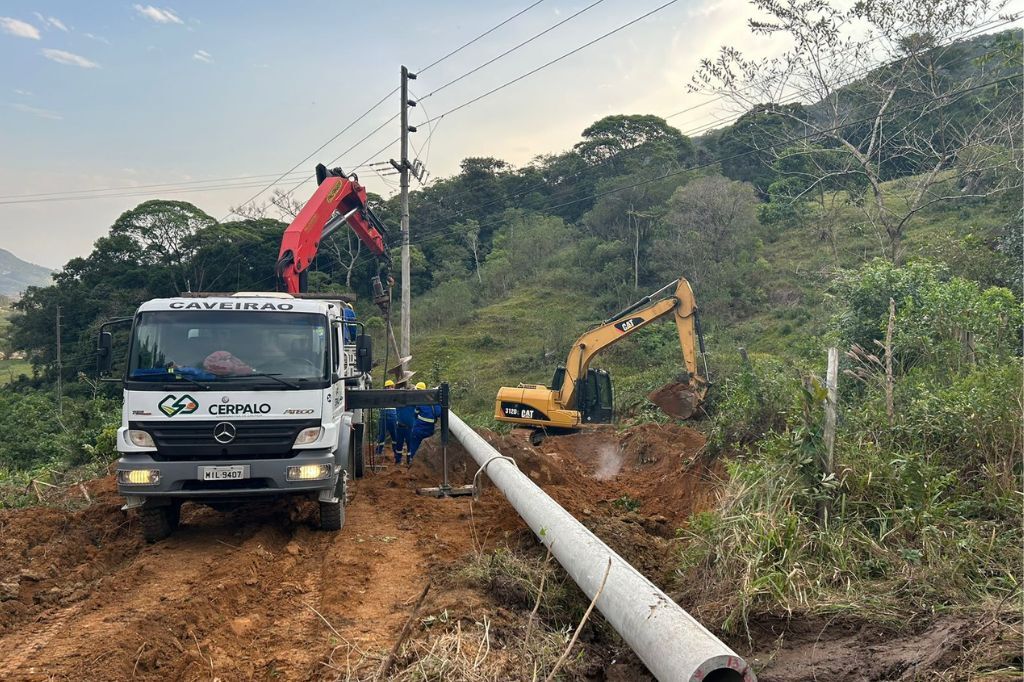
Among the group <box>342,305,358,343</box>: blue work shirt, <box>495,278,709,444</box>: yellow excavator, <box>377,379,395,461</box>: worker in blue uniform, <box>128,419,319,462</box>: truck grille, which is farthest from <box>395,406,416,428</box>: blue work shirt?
<box>495,278,709,444</box>: yellow excavator

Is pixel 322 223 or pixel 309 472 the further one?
pixel 322 223

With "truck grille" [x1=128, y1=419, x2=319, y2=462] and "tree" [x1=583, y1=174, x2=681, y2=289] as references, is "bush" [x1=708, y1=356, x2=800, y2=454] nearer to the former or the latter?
"truck grille" [x1=128, y1=419, x2=319, y2=462]

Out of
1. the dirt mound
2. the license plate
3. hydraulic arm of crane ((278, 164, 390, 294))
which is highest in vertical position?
hydraulic arm of crane ((278, 164, 390, 294))

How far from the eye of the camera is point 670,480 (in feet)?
34.0

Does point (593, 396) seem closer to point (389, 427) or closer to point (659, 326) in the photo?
point (389, 427)

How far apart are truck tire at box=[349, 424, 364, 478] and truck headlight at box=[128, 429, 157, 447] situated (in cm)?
387

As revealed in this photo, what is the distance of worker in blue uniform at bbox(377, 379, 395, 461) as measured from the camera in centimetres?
1195

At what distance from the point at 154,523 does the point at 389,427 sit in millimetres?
5142

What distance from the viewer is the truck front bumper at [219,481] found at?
268 inches

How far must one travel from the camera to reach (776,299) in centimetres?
2789

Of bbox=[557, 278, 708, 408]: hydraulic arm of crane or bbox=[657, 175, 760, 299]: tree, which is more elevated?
bbox=[657, 175, 760, 299]: tree

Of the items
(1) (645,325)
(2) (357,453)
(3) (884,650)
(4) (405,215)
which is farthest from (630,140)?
(3) (884,650)

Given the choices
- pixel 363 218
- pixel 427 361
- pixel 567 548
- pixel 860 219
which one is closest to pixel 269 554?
pixel 567 548

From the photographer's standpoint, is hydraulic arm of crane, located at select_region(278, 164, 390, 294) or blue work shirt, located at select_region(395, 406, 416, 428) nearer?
blue work shirt, located at select_region(395, 406, 416, 428)
